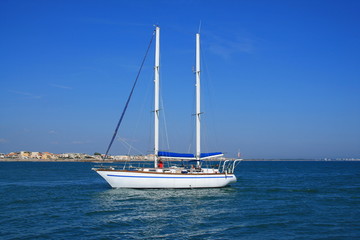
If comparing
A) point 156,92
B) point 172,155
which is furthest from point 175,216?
point 156,92

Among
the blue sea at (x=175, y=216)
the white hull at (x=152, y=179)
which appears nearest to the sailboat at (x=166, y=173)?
the white hull at (x=152, y=179)

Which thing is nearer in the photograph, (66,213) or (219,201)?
(66,213)

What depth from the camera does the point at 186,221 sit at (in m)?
20.5

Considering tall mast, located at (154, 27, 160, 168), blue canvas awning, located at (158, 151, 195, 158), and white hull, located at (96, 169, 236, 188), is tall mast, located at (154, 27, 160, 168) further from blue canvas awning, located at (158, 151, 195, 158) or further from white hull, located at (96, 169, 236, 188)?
white hull, located at (96, 169, 236, 188)

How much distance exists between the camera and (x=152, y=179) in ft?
108

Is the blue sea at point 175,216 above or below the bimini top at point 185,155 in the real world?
below

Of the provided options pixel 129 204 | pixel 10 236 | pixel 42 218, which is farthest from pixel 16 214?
pixel 129 204

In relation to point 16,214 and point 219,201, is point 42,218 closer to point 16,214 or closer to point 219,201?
point 16,214

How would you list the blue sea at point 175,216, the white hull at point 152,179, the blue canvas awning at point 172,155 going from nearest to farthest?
the blue sea at point 175,216 → the white hull at point 152,179 → the blue canvas awning at point 172,155

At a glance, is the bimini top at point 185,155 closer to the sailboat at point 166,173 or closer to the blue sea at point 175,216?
the sailboat at point 166,173

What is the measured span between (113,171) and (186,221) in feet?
48.4

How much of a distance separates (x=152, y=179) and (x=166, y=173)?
1.56 metres

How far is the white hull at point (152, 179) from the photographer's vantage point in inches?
1293

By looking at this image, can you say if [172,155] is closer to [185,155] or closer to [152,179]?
[185,155]
